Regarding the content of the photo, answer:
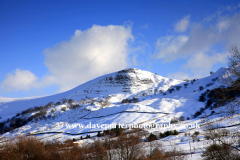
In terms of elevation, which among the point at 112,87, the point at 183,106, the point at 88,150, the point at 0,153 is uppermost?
the point at 112,87

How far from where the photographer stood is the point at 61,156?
1049 inches

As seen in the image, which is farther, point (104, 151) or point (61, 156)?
point (104, 151)

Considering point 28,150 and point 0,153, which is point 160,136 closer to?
point 28,150

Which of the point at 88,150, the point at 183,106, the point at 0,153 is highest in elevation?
the point at 183,106

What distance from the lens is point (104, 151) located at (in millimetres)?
29344

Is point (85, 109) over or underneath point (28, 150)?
over

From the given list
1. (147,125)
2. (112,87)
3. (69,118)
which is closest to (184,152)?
(147,125)

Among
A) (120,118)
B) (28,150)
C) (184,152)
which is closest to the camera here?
(184,152)

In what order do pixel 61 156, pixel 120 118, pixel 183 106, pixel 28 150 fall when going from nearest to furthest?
1. pixel 61 156
2. pixel 28 150
3. pixel 120 118
4. pixel 183 106

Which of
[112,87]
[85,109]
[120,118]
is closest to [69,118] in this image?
[85,109]

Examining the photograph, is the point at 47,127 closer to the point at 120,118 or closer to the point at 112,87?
the point at 120,118

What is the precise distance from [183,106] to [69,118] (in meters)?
64.9

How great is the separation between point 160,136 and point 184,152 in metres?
13.3

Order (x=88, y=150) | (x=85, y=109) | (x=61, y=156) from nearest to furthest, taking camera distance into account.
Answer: (x=61, y=156) → (x=88, y=150) → (x=85, y=109)
